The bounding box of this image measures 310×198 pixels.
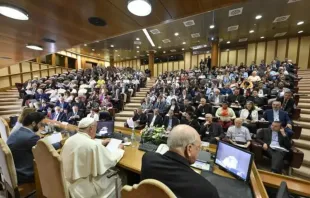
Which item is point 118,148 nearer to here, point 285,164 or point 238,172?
point 238,172

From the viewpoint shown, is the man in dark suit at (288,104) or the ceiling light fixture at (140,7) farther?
the man in dark suit at (288,104)

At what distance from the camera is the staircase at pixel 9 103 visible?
644 centimetres

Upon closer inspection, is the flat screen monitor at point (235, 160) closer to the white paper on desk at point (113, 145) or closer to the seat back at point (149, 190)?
the seat back at point (149, 190)

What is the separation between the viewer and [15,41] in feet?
9.43

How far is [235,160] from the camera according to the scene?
1.45 meters

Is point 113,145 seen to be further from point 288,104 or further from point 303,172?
point 288,104

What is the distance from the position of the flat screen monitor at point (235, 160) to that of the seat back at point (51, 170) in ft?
4.49

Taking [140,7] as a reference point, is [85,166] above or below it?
below

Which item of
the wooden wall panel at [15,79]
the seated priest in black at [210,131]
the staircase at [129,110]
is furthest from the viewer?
the wooden wall panel at [15,79]

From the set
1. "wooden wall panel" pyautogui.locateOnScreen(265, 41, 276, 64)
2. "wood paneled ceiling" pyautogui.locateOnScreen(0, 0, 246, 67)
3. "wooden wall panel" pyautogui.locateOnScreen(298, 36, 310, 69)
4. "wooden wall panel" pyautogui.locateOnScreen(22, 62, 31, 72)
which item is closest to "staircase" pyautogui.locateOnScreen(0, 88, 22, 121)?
"wooden wall panel" pyautogui.locateOnScreen(22, 62, 31, 72)

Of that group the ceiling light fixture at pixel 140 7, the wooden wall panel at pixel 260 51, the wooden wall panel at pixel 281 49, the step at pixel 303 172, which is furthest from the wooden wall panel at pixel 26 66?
the wooden wall panel at pixel 281 49

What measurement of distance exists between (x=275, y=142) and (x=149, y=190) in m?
3.23

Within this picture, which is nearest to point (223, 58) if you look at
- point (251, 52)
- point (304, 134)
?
point (251, 52)

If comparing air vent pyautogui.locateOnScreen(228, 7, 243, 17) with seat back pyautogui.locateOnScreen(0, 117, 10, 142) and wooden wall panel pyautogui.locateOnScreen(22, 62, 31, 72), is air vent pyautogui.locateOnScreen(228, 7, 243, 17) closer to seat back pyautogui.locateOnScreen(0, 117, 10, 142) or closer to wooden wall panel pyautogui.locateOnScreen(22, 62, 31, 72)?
seat back pyautogui.locateOnScreen(0, 117, 10, 142)
